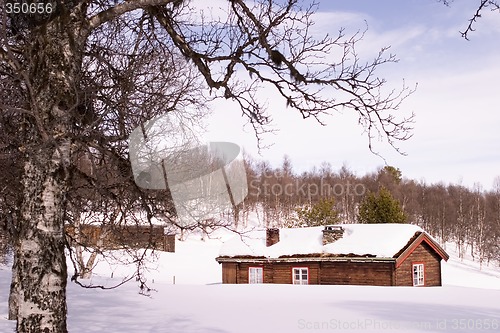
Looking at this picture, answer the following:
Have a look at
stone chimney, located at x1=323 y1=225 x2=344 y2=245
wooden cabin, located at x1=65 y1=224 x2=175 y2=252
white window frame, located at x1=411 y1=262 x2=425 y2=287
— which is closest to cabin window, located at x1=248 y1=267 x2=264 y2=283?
stone chimney, located at x1=323 y1=225 x2=344 y2=245

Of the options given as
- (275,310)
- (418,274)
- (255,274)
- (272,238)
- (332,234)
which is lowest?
(255,274)

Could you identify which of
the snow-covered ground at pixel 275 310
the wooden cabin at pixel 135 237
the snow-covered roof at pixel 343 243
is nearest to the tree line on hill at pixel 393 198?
the snow-covered roof at pixel 343 243

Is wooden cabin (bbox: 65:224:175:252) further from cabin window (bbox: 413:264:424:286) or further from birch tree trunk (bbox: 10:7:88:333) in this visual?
cabin window (bbox: 413:264:424:286)

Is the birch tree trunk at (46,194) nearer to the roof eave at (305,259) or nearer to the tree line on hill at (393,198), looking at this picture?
the roof eave at (305,259)

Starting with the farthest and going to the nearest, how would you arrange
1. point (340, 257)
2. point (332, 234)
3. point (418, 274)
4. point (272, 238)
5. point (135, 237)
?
point (272, 238)
point (332, 234)
point (418, 274)
point (340, 257)
point (135, 237)

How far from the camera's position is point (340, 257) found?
2517cm

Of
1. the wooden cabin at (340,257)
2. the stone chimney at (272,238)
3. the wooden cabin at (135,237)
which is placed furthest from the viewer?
the stone chimney at (272,238)

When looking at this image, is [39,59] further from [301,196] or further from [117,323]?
[301,196]

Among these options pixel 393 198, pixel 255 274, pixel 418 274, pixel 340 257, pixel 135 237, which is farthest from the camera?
pixel 393 198

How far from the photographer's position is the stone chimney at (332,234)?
87.5 ft

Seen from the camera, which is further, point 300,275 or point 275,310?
point 300,275

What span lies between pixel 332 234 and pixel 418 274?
495cm

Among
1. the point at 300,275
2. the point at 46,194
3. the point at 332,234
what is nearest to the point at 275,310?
the point at 46,194

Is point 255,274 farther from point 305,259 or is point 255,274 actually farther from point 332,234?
point 332,234
